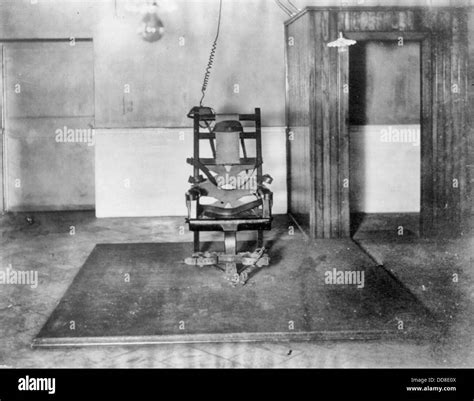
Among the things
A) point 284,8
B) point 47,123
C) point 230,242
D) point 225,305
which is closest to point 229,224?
point 230,242

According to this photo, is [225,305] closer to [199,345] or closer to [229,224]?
[199,345]

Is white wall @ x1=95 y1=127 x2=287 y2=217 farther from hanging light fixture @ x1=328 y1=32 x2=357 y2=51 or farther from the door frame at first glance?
hanging light fixture @ x1=328 y1=32 x2=357 y2=51

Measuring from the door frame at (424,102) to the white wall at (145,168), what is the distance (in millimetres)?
1847

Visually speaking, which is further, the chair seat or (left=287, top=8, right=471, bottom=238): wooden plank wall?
(left=287, top=8, right=471, bottom=238): wooden plank wall

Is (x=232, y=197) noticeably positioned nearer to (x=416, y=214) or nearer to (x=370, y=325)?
(x=370, y=325)

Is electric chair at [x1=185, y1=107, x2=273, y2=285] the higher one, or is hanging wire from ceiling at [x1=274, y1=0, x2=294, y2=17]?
hanging wire from ceiling at [x1=274, y1=0, x2=294, y2=17]

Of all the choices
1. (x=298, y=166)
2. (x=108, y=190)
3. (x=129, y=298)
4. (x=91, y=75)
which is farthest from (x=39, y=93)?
(x=129, y=298)

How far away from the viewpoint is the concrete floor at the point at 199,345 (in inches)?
148

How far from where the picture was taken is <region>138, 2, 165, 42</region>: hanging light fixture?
789cm

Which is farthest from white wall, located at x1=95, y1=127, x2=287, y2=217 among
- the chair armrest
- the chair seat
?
the chair seat

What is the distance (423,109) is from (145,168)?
3.88 metres

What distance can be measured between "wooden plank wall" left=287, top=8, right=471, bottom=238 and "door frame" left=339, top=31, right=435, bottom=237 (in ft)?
0.04

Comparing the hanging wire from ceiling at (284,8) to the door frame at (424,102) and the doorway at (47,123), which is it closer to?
the door frame at (424,102)

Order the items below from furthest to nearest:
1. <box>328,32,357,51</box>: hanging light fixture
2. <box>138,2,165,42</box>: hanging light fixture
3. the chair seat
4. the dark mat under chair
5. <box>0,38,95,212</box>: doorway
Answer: <box>0,38,95,212</box>: doorway
<box>138,2,165,42</box>: hanging light fixture
<box>328,32,357,51</box>: hanging light fixture
the chair seat
the dark mat under chair
